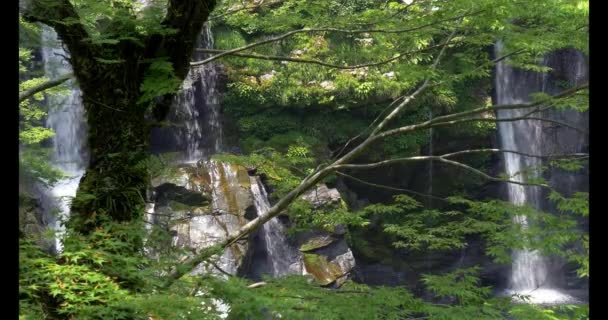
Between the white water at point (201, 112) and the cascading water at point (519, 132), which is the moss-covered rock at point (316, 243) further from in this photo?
the cascading water at point (519, 132)

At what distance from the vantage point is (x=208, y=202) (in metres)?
10.3

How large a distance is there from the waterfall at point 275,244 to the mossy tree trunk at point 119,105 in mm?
7367

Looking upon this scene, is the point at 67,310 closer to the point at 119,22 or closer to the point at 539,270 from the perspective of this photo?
the point at 119,22

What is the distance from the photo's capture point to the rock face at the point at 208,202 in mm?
9727

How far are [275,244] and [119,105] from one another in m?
7.96

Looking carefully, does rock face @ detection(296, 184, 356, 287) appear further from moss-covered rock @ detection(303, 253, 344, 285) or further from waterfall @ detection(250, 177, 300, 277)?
waterfall @ detection(250, 177, 300, 277)

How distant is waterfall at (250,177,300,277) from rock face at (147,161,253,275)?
0.92 ft

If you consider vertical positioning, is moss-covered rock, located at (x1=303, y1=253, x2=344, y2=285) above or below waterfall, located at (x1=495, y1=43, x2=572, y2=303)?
below

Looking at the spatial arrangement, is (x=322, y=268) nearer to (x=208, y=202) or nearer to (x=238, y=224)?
(x=238, y=224)

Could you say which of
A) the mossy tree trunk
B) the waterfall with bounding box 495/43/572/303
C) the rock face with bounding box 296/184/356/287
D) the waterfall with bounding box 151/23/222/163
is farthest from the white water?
the mossy tree trunk

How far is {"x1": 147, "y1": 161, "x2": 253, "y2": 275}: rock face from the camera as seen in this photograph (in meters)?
9.73
